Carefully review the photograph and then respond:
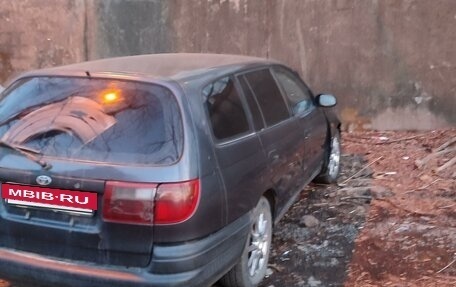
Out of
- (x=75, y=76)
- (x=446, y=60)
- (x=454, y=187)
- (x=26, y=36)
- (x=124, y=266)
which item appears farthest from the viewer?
(x=26, y=36)

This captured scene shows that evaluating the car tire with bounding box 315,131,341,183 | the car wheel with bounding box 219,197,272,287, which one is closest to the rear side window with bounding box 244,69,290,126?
the car wheel with bounding box 219,197,272,287

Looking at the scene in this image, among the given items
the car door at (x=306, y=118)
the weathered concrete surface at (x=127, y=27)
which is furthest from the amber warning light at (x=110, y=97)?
the weathered concrete surface at (x=127, y=27)

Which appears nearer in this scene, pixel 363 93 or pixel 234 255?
pixel 234 255

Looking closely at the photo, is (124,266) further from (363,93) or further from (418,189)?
(363,93)

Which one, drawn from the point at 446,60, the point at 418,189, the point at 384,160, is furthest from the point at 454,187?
the point at 446,60

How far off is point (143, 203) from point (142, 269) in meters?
0.36

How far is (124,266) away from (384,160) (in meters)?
5.04

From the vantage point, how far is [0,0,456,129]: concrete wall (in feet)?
28.2

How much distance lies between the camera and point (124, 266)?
3.20 metres

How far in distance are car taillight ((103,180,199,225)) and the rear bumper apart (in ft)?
0.57

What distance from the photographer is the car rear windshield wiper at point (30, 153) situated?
10.8 feet

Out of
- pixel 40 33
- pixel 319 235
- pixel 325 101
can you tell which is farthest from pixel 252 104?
pixel 40 33

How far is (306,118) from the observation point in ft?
17.9

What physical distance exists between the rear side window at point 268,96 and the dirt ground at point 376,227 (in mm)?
1130
